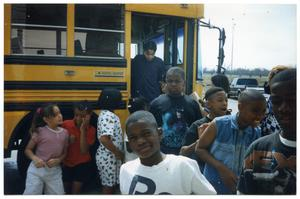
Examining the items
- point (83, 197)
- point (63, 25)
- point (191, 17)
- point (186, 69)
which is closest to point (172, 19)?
point (191, 17)

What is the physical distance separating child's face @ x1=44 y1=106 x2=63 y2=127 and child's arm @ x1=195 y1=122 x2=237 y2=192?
102 centimetres

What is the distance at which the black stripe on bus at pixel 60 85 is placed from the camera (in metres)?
2.29

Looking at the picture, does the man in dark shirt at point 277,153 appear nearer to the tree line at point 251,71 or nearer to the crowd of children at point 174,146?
the crowd of children at point 174,146

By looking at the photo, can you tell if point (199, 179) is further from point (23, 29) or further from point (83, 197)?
point (23, 29)

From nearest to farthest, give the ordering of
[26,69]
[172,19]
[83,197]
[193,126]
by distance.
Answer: [83,197], [193,126], [26,69], [172,19]

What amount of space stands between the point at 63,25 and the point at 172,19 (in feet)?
3.13

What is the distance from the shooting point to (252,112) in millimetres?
1796

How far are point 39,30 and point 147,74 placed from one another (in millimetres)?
908

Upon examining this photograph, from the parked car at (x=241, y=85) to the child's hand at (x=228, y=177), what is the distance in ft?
1.56

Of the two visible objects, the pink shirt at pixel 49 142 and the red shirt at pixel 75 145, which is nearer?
the pink shirt at pixel 49 142

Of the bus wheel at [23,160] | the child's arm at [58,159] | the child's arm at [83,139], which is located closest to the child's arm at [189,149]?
the child's arm at [83,139]

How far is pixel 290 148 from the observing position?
144cm

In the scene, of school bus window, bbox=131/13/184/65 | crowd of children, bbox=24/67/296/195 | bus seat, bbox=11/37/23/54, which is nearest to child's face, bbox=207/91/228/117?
crowd of children, bbox=24/67/296/195

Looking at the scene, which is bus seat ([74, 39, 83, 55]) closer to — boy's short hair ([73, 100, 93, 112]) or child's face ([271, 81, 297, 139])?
boy's short hair ([73, 100, 93, 112])
